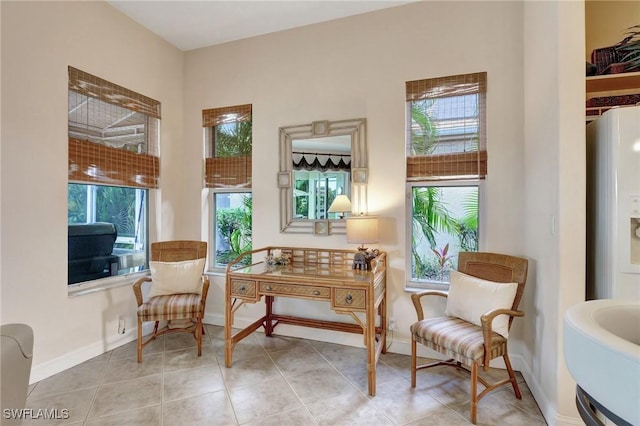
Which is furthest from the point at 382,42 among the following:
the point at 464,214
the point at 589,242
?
the point at 589,242

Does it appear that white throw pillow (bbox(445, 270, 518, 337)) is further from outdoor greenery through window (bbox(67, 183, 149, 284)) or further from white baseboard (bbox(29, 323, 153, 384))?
outdoor greenery through window (bbox(67, 183, 149, 284))

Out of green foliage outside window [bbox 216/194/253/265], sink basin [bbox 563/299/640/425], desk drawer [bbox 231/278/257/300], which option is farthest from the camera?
green foliage outside window [bbox 216/194/253/265]

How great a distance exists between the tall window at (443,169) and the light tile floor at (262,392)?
91 centimetres

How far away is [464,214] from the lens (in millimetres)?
2691

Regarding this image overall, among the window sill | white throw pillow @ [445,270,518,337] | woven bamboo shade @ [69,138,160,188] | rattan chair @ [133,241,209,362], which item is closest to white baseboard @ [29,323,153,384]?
rattan chair @ [133,241,209,362]

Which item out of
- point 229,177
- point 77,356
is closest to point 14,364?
point 77,356

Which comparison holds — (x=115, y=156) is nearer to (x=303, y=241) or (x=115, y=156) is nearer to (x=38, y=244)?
(x=38, y=244)

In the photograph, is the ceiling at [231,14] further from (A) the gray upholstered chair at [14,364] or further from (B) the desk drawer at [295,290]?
(A) the gray upholstered chair at [14,364]

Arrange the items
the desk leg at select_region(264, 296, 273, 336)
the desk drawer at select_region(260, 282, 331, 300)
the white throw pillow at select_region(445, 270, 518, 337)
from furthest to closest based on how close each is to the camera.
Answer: the desk leg at select_region(264, 296, 273, 336), the desk drawer at select_region(260, 282, 331, 300), the white throw pillow at select_region(445, 270, 518, 337)

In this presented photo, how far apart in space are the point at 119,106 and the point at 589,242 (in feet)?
12.6

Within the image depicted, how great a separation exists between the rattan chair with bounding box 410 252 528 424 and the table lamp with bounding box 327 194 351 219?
99 centimetres

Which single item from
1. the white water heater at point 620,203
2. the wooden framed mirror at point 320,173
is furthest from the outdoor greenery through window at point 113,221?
the white water heater at point 620,203

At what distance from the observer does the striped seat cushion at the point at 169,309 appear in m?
2.55

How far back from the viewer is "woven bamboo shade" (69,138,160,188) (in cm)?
253
